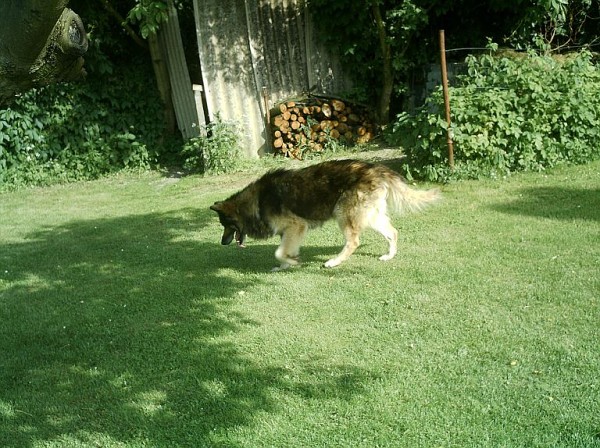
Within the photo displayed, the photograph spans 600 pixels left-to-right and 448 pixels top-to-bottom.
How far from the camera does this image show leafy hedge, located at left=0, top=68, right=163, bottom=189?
42.3 ft

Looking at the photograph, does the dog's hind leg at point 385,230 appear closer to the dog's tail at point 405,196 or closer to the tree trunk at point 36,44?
the dog's tail at point 405,196

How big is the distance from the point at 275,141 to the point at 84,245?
5.29 m

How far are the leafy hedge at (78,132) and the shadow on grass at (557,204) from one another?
851cm

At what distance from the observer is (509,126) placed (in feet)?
29.5

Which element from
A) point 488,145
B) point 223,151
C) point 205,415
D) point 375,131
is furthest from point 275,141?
point 205,415

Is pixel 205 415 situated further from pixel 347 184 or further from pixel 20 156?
pixel 20 156

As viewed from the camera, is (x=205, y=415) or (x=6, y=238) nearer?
(x=205, y=415)

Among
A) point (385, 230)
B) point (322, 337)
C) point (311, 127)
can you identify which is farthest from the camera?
point (311, 127)

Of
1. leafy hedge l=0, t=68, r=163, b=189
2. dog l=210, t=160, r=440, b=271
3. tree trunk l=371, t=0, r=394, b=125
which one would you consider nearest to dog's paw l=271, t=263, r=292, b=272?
dog l=210, t=160, r=440, b=271

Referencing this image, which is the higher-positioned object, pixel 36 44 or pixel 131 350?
pixel 36 44

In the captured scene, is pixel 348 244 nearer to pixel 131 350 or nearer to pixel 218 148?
pixel 131 350

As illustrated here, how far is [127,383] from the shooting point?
445 centimetres

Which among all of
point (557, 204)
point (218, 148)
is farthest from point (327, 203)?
point (218, 148)

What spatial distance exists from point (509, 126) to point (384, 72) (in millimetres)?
4231
